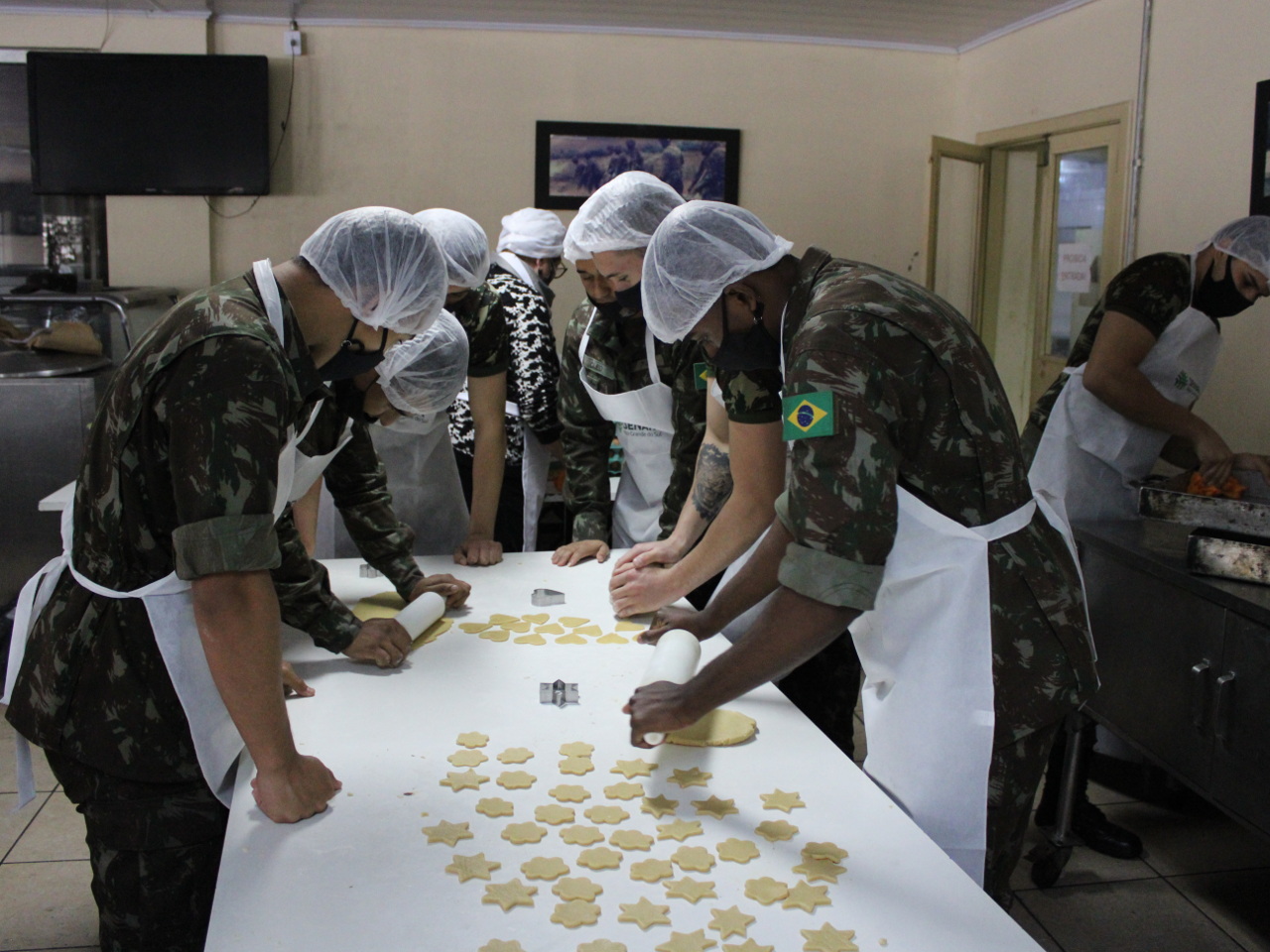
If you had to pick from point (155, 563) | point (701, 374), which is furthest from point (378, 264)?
point (701, 374)

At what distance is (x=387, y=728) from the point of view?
153cm

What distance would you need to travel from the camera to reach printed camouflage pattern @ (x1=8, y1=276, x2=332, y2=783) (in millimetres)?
1201

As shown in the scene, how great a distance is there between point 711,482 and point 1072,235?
360 centimetres

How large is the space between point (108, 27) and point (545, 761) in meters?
5.47

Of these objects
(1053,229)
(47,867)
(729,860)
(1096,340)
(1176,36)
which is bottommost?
(47,867)

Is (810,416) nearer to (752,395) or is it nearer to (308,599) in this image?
(752,395)

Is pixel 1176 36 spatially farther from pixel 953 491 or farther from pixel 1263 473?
pixel 953 491

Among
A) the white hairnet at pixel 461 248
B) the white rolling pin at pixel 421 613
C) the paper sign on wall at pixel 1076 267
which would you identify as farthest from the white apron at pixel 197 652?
the paper sign on wall at pixel 1076 267

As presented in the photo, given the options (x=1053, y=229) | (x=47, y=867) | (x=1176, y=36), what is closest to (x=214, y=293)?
(x=47, y=867)

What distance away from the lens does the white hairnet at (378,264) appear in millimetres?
1448

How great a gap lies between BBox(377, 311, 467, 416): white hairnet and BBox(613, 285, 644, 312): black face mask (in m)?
0.37

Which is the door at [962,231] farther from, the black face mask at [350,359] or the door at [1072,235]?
the black face mask at [350,359]

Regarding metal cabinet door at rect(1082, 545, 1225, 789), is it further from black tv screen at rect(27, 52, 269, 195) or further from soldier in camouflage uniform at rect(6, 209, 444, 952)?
black tv screen at rect(27, 52, 269, 195)

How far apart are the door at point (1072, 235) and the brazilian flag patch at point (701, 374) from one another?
2970 millimetres
